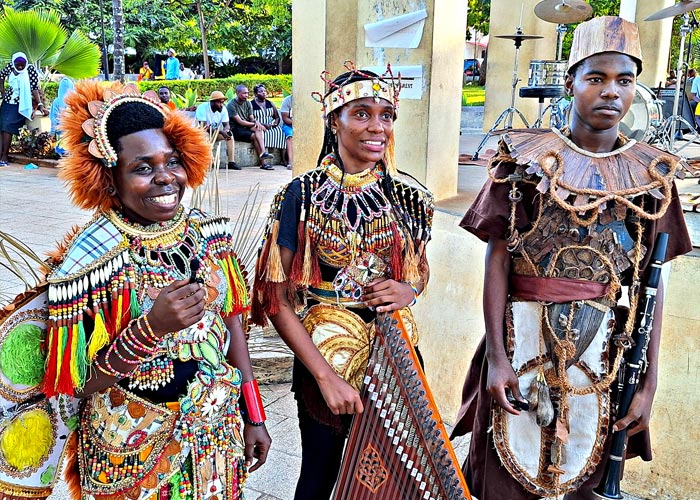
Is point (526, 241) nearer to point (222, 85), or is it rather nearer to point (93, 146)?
point (93, 146)

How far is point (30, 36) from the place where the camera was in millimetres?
14227

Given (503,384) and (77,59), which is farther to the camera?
(77,59)

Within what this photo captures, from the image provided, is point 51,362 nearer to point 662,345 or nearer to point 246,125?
point 662,345

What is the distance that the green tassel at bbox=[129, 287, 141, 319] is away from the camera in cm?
208

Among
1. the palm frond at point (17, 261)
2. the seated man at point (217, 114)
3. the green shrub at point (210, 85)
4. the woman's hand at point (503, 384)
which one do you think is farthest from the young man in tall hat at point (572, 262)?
the green shrub at point (210, 85)

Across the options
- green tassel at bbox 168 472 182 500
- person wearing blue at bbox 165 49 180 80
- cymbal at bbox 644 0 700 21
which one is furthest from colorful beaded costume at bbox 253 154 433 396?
person wearing blue at bbox 165 49 180 80

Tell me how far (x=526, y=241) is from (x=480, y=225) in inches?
6.9

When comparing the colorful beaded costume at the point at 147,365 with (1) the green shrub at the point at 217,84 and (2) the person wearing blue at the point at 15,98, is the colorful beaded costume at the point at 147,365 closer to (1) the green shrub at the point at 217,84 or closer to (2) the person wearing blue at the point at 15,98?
(2) the person wearing blue at the point at 15,98

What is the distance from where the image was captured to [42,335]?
2.08 meters

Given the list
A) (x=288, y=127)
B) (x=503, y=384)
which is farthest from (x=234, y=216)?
(x=503, y=384)

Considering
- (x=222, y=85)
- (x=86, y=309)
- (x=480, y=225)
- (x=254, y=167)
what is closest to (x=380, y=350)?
(x=480, y=225)

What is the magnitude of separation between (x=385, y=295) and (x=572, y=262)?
0.68m

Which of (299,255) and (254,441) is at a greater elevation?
(299,255)

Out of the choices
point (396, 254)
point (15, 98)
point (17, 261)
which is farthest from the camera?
point (15, 98)
